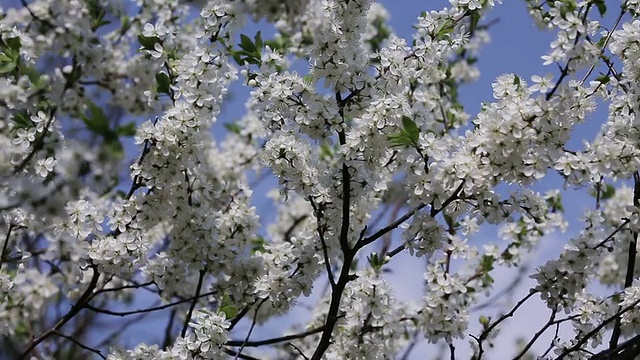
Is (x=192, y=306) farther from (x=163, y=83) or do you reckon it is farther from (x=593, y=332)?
(x=593, y=332)

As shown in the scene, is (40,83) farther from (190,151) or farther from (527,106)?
(527,106)

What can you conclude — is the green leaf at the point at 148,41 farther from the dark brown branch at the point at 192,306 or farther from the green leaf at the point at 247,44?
the dark brown branch at the point at 192,306

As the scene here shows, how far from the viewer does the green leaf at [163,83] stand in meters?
3.94

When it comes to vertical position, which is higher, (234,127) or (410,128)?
(234,127)

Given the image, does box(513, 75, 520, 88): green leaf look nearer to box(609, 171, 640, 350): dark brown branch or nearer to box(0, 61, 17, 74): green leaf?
→ box(609, 171, 640, 350): dark brown branch

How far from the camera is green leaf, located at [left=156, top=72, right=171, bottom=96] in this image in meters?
3.94

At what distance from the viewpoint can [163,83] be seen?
3.95m

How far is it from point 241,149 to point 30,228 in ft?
7.53

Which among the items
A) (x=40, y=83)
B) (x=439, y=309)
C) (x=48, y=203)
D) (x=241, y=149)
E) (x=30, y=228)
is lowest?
(x=48, y=203)

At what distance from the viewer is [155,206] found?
155 inches

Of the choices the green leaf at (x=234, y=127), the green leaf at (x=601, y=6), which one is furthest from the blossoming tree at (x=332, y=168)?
the green leaf at (x=234, y=127)

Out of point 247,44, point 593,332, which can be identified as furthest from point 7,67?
point 593,332

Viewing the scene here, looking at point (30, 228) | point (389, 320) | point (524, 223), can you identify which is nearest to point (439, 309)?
point (389, 320)

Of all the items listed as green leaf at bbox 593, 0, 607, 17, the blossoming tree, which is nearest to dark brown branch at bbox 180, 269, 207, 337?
the blossoming tree
